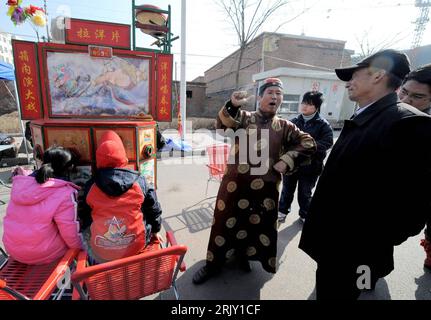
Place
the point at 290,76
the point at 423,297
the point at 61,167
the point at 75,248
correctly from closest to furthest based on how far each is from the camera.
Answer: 1. the point at 75,248
2. the point at 61,167
3. the point at 423,297
4. the point at 290,76

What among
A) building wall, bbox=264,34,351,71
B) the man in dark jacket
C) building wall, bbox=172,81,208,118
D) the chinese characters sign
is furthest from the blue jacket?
building wall, bbox=172,81,208,118

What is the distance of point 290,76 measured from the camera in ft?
41.6

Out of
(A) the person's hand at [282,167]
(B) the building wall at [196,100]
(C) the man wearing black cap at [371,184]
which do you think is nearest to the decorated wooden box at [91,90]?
(A) the person's hand at [282,167]

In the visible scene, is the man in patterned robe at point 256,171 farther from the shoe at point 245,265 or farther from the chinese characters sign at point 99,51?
the chinese characters sign at point 99,51

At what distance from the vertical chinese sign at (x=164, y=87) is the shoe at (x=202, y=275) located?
1.60 m

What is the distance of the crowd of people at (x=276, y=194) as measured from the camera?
45.7 inches

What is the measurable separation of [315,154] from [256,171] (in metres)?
1.32

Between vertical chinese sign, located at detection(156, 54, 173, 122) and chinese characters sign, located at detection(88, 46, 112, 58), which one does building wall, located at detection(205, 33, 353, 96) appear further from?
chinese characters sign, located at detection(88, 46, 112, 58)

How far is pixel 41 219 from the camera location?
1.43 metres

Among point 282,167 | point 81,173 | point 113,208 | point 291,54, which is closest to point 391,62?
point 282,167
